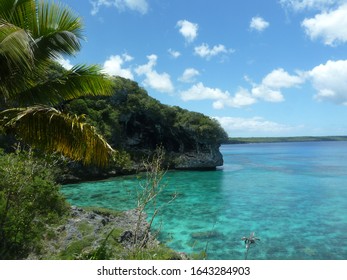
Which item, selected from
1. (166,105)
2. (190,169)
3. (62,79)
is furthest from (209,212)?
(166,105)

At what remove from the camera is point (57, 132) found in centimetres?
498

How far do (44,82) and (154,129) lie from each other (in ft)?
164

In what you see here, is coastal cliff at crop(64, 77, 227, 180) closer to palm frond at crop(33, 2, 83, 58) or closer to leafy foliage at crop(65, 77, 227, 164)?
leafy foliage at crop(65, 77, 227, 164)

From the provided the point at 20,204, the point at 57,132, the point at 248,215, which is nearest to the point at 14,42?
the point at 57,132

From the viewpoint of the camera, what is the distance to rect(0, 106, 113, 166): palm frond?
483 cm

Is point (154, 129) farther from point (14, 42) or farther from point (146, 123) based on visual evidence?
point (14, 42)

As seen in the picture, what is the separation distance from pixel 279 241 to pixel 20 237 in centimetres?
1201

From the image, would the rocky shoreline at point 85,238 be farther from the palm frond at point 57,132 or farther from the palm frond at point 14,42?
the palm frond at point 14,42

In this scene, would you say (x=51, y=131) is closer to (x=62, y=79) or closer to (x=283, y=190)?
(x=62, y=79)

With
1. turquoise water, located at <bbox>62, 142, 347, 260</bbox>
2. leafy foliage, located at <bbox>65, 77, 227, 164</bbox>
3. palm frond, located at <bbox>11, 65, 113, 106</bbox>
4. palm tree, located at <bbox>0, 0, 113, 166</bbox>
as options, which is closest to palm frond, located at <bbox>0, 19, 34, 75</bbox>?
palm tree, located at <bbox>0, 0, 113, 166</bbox>

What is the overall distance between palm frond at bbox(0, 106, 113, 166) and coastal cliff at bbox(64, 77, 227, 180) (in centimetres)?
3958

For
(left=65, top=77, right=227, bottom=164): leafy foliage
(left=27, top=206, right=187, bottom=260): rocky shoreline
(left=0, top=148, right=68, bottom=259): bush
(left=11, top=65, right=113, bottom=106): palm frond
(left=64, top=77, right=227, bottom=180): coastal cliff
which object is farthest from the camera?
(left=64, top=77, right=227, bottom=180): coastal cliff

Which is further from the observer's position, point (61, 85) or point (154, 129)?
point (154, 129)
